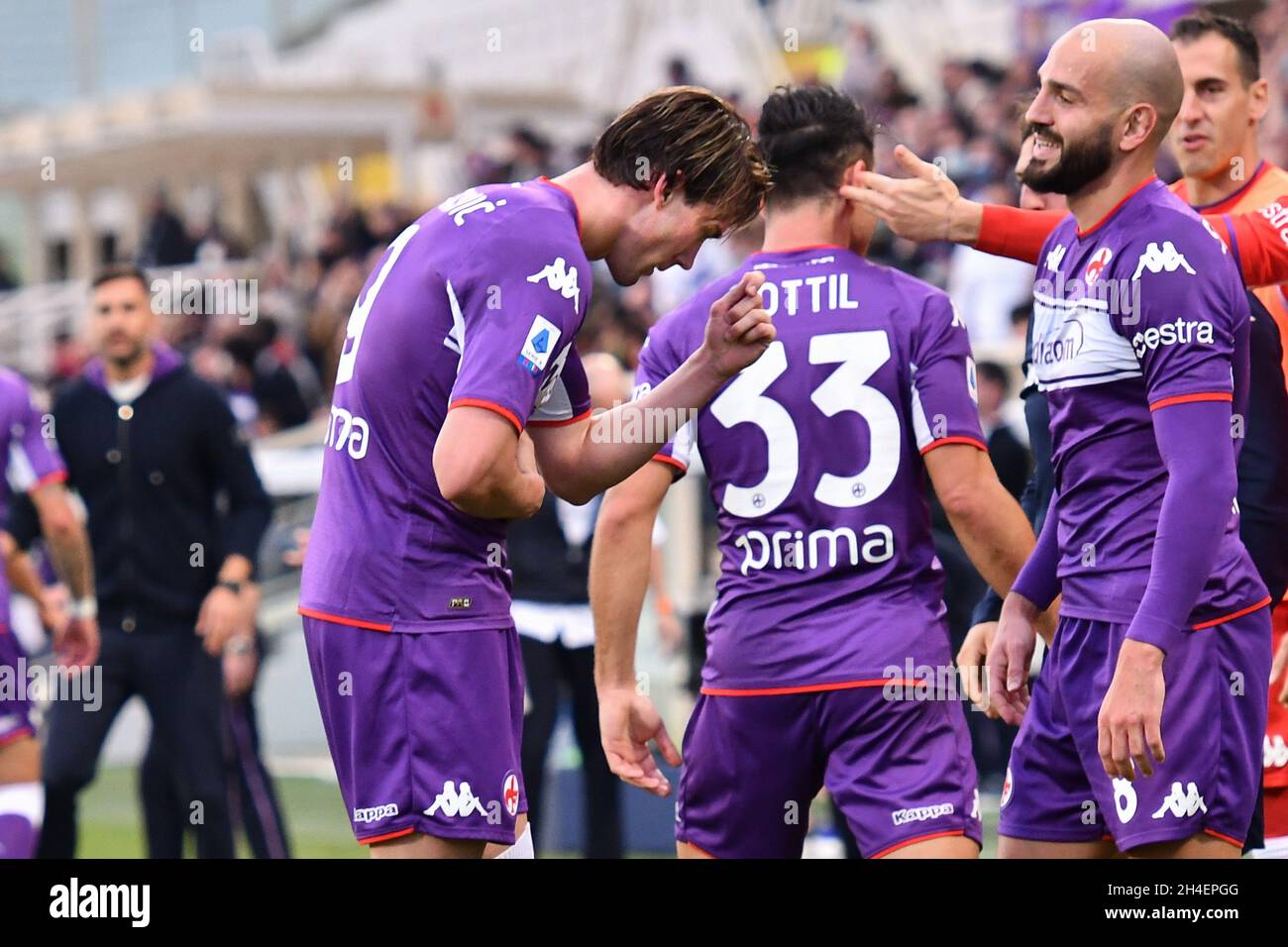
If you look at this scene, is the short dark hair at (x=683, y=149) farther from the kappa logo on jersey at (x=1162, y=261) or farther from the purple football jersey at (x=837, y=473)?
the kappa logo on jersey at (x=1162, y=261)

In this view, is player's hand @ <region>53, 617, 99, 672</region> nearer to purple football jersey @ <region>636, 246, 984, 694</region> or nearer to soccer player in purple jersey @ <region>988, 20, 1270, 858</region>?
purple football jersey @ <region>636, 246, 984, 694</region>

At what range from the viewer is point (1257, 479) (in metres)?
4.64

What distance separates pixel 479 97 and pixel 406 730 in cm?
2228

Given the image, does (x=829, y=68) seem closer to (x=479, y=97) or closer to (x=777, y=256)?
(x=479, y=97)

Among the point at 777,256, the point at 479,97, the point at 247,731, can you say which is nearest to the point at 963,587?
the point at 247,731

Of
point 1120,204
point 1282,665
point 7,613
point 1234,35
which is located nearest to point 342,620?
point 1120,204

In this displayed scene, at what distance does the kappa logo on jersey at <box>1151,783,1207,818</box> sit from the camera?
12.8 feet

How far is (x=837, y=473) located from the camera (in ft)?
14.7

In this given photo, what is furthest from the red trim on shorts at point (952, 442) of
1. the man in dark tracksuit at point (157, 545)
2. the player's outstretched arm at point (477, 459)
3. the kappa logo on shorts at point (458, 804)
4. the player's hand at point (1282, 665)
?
the man in dark tracksuit at point (157, 545)

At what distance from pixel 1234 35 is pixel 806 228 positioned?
1342mm

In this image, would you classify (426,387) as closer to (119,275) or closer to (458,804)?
(458,804)

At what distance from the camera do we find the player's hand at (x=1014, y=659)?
14.4 ft

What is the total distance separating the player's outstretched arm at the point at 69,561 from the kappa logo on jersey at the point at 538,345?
12.0 ft

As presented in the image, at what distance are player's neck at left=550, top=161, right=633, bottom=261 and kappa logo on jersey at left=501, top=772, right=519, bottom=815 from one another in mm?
1074
